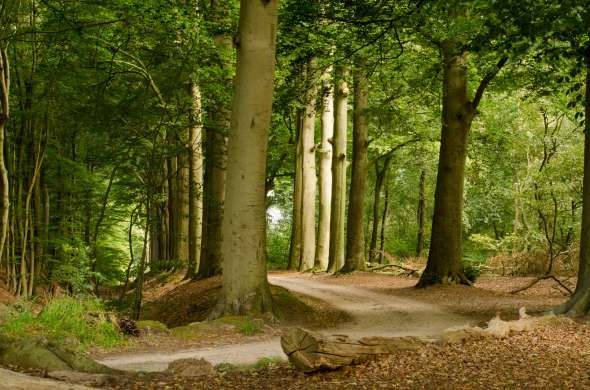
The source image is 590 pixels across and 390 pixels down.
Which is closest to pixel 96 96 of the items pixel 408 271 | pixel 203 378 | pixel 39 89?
pixel 39 89

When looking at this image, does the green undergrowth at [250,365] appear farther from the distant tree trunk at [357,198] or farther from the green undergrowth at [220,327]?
the distant tree trunk at [357,198]

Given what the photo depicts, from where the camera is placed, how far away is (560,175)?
2208 centimetres

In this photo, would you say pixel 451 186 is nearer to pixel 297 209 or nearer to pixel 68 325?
pixel 68 325

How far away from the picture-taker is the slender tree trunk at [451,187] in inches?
655

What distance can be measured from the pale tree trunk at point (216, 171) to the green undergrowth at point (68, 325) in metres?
6.90

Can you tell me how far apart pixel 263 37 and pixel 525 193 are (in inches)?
683

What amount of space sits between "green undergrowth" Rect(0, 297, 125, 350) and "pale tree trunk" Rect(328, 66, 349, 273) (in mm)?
15587

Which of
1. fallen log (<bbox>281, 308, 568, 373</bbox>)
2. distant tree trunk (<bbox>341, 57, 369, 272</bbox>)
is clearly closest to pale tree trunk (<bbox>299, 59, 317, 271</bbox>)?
distant tree trunk (<bbox>341, 57, 369, 272</bbox>)

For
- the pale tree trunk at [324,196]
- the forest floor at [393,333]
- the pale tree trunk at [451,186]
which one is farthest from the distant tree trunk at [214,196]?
the pale tree trunk at [324,196]

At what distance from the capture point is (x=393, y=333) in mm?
10758

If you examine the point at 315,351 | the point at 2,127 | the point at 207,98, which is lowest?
the point at 315,351

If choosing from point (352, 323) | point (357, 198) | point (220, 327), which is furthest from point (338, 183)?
point (220, 327)

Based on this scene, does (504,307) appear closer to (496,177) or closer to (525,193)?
(525,193)

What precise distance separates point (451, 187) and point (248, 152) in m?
8.13
